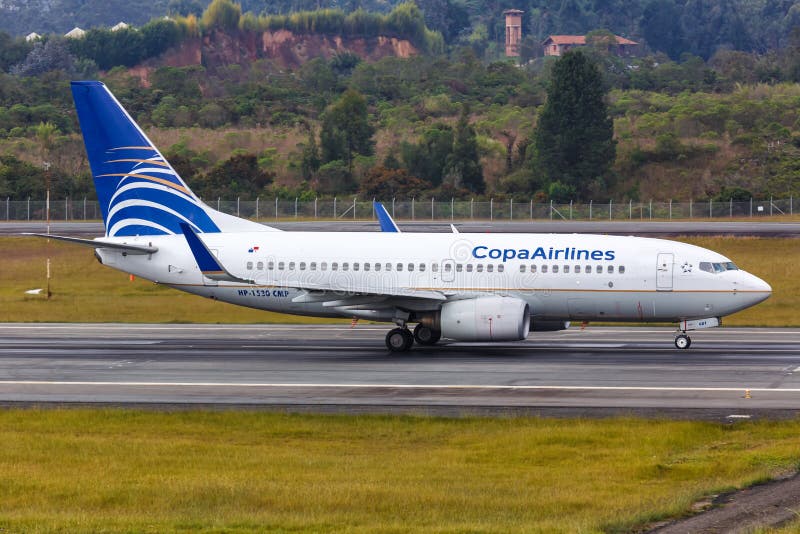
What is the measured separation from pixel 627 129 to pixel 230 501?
103 m

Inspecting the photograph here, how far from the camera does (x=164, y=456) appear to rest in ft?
71.2

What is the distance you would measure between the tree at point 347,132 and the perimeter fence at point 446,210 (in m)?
20.5

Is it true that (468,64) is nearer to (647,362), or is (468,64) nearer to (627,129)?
(627,129)

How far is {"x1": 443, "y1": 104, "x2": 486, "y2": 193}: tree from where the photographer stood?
101938mm

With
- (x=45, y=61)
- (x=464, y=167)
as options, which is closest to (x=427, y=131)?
(x=464, y=167)

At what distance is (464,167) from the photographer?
338 feet

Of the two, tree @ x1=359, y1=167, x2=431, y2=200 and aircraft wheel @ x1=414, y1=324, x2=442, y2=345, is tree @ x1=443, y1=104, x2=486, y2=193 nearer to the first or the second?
tree @ x1=359, y1=167, x2=431, y2=200

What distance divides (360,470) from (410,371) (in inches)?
493

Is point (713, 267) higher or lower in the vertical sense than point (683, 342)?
higher

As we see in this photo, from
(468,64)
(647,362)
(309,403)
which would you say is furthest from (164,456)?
(468,64)

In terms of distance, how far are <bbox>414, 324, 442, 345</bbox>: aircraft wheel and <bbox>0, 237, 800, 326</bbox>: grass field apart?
33.2 feet

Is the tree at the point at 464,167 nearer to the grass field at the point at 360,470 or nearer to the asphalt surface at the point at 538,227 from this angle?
the asphalt surface at the point at 538,227

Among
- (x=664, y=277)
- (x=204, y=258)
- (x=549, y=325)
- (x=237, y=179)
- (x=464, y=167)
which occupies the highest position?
(x=464, y=167)

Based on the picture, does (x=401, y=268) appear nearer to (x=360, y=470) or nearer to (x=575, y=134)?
(x=360, y=470)
